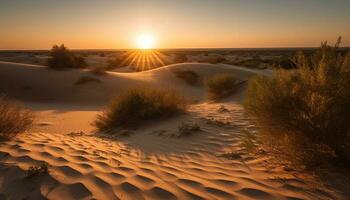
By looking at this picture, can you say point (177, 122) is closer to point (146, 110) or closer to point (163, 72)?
point (146, 110)

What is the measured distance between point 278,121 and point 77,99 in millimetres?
12640

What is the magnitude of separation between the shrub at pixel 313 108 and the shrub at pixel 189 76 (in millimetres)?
15534

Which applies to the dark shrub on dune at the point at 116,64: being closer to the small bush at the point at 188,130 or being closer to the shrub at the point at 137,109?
the shrub at the point at 137,109

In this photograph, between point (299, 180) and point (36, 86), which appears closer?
point (299, 180)

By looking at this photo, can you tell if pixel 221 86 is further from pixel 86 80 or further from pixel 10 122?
pixel 10 122

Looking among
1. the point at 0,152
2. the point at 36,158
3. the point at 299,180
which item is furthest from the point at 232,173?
the point at 0,152

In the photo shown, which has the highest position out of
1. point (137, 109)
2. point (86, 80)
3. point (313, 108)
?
point (313, 108)

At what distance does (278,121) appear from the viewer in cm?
379

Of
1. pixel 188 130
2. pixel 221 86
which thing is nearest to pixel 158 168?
pixel 188 130

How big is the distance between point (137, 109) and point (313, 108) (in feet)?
16.4

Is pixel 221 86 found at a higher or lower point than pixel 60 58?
lower

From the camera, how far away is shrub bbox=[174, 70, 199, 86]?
1975 cm

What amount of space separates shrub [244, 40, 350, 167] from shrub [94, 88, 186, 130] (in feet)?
13.6

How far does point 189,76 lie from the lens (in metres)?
20.2
